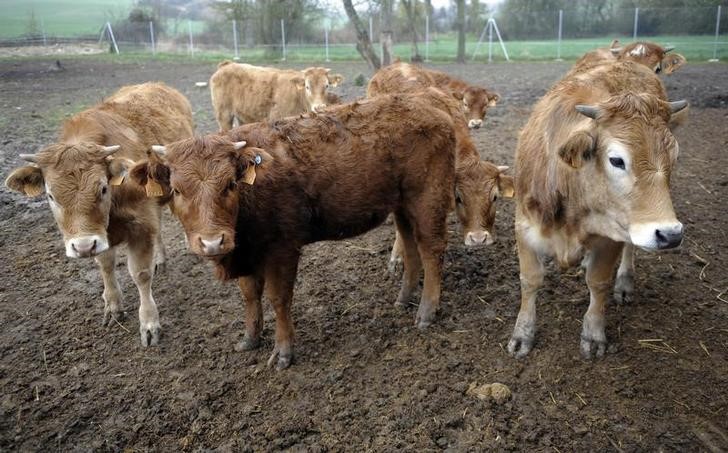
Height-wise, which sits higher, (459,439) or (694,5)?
Result: (694,5)

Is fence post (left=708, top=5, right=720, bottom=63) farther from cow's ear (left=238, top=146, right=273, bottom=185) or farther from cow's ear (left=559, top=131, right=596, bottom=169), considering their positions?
cow's ear (left=238, top=146, right=273, bottom=185)

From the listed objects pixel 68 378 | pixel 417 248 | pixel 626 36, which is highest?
pixel 626 36

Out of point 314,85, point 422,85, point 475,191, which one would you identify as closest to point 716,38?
point 314,85

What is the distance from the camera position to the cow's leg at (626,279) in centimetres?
481

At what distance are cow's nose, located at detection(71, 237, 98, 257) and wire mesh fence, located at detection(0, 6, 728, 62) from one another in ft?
84.6

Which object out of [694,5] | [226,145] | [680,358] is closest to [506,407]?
[680,358]

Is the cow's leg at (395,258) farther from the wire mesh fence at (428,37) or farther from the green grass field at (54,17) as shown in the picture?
the green grass field at (54,17)

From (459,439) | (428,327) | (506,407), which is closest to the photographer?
(459,439)

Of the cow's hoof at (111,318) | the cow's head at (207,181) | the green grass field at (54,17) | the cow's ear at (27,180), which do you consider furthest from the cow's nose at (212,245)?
the green grass field at (54,17)

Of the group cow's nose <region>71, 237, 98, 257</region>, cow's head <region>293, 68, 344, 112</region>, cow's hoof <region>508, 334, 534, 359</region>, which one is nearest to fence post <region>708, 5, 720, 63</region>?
cow's head <region>293, 68, 344, 112</region>

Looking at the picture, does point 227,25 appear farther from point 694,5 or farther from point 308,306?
point 308,306

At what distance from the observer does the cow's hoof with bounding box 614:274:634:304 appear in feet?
15.7

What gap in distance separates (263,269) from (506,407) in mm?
1981

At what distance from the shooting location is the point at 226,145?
3520 mm
